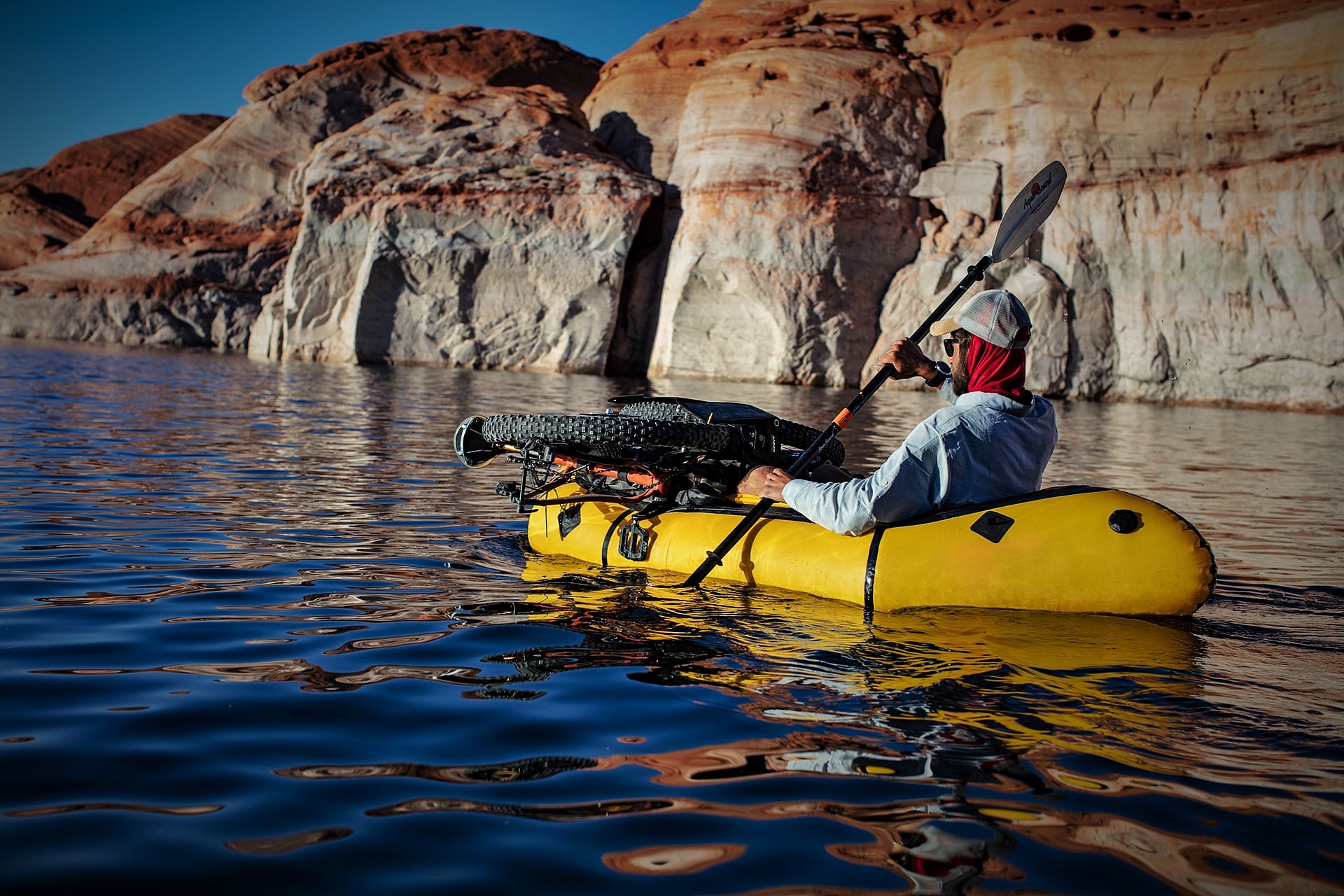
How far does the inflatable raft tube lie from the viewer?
4043mm

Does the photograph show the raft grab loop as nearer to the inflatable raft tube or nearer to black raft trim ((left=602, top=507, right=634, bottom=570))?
black raft trim ((left=602, top=507, right=634, bottom=570))

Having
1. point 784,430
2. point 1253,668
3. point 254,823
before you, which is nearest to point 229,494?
point 784,430

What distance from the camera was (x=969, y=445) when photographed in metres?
4.19

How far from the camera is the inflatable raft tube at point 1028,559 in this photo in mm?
4043

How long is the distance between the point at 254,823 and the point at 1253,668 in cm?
317

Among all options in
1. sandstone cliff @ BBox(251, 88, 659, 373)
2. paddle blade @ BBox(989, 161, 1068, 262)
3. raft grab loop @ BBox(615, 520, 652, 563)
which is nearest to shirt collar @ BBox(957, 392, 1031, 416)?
raft grab loop @ BBox(615, 520, 652, 563)

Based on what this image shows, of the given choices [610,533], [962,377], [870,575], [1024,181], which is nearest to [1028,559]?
[870,575]

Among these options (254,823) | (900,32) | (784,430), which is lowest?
(254,823)

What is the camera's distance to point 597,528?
5348 millimetres

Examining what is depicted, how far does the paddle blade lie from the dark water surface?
2.15m

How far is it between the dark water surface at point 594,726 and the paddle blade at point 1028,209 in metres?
2.15

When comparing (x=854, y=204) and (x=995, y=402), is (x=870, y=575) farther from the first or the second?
(x=854, y=204)

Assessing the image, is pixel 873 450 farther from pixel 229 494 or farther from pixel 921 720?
pixel 921 720

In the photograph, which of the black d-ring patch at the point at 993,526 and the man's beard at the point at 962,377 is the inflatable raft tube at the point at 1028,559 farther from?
the man's beard at the point at 962,377
